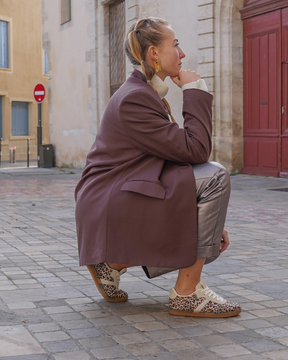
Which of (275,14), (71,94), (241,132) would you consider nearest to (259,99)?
(241,132)

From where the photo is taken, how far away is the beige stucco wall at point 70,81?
1662 centimetres

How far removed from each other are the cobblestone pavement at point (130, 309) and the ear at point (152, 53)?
122 centimetres

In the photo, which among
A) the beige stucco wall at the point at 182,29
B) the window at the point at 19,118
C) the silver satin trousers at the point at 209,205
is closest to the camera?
the silver satin trousers at the point at 209,205

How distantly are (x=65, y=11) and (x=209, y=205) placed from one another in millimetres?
16175

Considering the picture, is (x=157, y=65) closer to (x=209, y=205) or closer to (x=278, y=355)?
(x=209, y=205)

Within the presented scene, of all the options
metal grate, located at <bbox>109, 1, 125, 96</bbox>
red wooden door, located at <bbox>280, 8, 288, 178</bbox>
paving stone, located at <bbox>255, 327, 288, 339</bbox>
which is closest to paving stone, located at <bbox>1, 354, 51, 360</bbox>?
paving stone, located at <bbox>255, 327, 288, 339</bbox>

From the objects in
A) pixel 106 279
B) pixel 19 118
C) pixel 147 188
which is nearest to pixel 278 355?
pixel 147 188

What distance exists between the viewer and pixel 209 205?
2.72 meters

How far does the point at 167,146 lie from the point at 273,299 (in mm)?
1031

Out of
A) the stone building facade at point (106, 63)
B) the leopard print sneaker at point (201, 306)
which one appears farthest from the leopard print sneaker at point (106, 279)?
the stone building facade at point (106, 63)

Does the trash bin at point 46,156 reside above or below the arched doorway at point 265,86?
below

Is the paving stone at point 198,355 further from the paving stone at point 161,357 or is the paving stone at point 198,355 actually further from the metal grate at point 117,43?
the metal grate at point 117,43

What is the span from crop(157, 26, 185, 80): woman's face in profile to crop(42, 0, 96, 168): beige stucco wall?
1340 cm

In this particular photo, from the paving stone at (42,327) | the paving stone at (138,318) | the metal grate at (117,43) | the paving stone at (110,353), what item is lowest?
the paving stone at (110,353)
